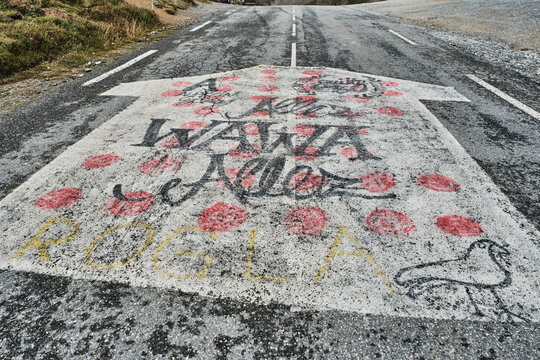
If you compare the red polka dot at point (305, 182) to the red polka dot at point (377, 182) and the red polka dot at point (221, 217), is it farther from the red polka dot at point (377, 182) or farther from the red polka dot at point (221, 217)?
the red polka dot at point (221, 217)

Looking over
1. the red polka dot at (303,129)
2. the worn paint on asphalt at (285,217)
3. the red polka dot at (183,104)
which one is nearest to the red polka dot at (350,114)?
the worn paint on asphalt at (285,217)

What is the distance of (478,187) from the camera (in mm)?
2617

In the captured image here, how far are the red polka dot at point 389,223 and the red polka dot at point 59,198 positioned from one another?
7.50 ft

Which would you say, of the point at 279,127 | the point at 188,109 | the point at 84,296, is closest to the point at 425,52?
the point at 279,127

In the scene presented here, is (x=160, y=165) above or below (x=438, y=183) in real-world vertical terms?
above

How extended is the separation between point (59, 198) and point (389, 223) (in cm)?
258

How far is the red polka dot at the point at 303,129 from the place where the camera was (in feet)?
11.1

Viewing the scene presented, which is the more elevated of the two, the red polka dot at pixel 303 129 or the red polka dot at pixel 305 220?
the red polka dot at pixel 303 129

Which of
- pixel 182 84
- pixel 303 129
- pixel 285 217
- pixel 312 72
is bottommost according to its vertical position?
pixel 285 217

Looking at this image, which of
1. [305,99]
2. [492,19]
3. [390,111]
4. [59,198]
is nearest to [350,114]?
[390,111]

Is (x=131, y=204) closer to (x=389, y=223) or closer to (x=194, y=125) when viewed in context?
(x=194, y=125)

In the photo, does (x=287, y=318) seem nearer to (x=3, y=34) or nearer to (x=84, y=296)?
(x=84, y=296)

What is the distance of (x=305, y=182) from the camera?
8.54 feet

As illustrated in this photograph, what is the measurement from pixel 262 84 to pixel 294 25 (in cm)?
659
